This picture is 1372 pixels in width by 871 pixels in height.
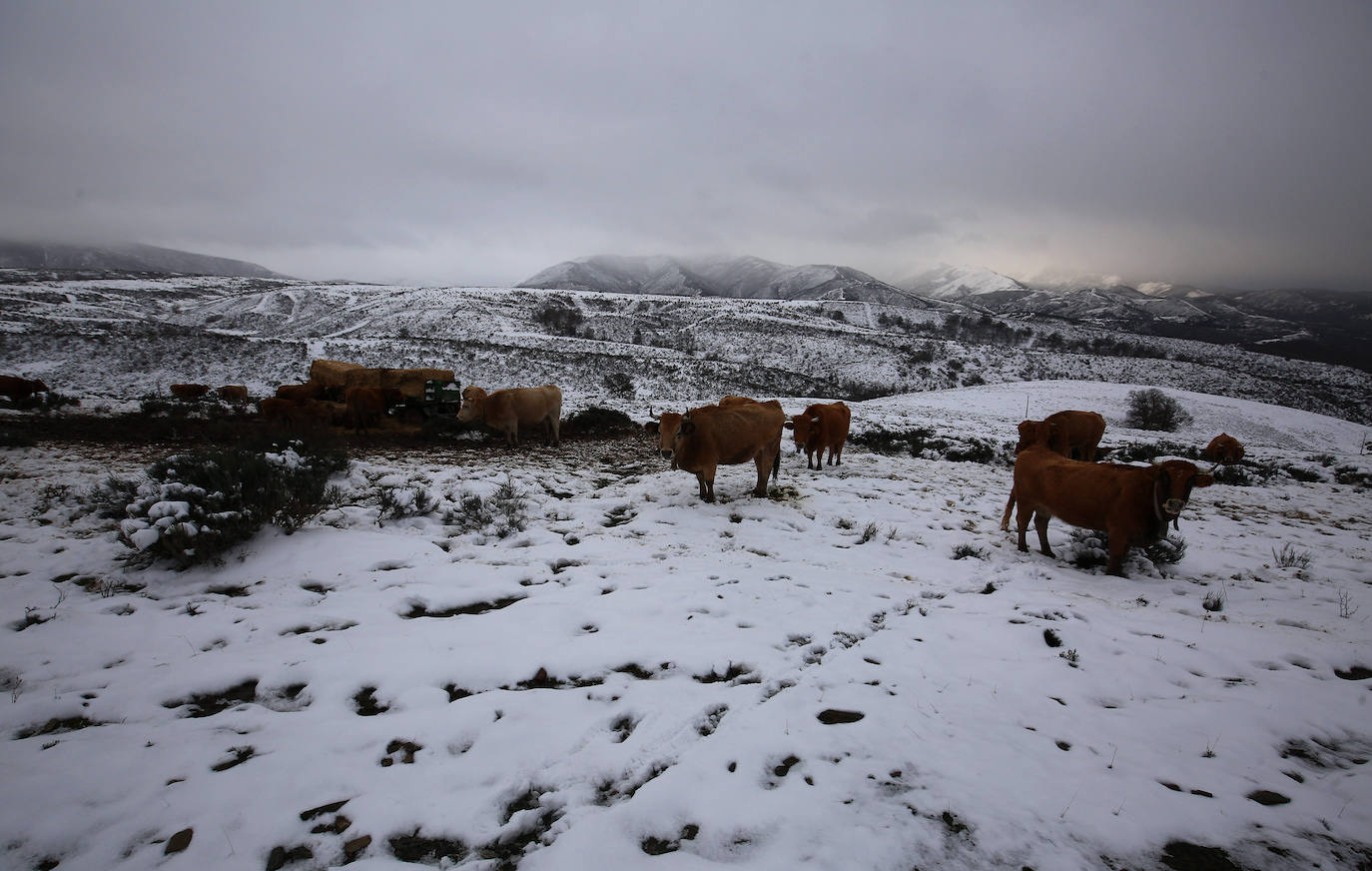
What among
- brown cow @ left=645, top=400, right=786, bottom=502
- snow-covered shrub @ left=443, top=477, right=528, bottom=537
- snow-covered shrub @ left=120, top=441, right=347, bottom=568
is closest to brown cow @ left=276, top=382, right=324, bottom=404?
snow-covered shrub @ left=120, top=441, right=347, bottom=568

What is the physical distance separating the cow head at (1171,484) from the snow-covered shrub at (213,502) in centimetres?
988

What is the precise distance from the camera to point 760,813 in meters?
2.43

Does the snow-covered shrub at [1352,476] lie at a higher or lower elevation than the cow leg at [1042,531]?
lower

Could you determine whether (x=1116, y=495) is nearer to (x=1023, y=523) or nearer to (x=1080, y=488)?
(x=1080, y=488)

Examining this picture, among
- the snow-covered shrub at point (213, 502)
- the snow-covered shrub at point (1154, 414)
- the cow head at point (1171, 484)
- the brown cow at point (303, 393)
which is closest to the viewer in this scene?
the snow-covered shrub at point (213, 502)

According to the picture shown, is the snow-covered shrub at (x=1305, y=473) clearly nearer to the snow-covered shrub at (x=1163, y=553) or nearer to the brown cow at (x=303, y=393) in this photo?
the snow-covered shrub at (x=1163, y=553)

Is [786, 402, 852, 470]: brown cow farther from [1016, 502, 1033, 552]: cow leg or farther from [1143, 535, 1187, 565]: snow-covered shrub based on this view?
[1143, 535, 1187, 565]: snow-covered shrub

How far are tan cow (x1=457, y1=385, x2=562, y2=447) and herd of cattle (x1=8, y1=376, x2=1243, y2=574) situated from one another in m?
0.03

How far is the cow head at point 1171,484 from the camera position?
538cm

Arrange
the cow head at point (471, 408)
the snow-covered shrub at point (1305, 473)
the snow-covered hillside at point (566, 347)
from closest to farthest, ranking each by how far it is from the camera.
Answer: the cow head at point (471, 408) → the snow-covered shrub at point (1305, 473) → the snow-covered hillside at point (566, 347)

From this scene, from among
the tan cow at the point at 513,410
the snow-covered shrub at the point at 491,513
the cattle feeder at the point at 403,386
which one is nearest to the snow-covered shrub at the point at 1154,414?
the tan cow at the point at 513,410

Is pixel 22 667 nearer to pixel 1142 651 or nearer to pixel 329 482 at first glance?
pixel 329 482

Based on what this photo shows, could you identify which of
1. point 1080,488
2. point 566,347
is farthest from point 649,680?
point 566,347

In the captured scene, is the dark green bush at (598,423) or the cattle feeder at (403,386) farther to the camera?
the dark green bush at (598,423)
